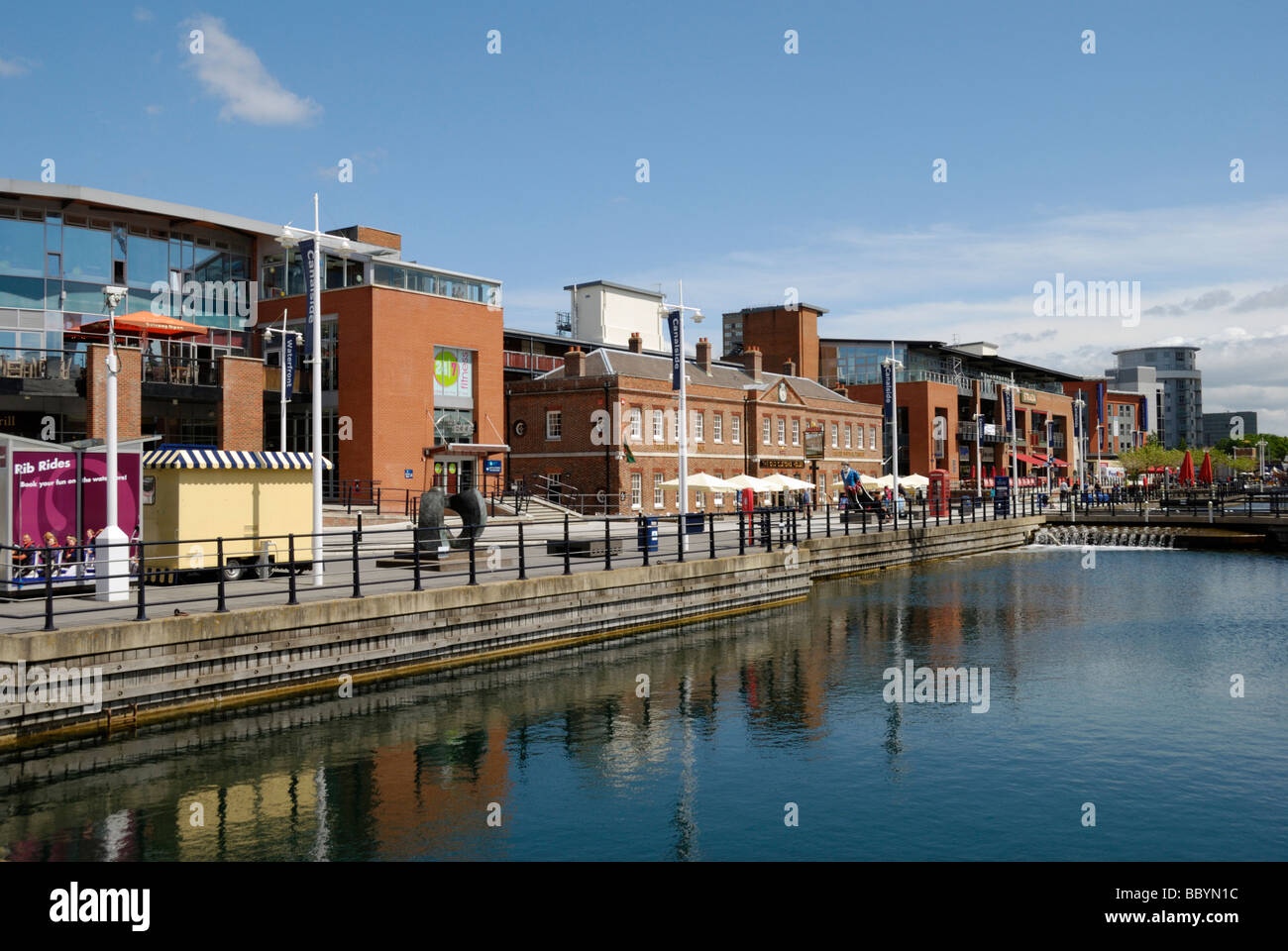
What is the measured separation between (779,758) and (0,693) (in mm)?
10479

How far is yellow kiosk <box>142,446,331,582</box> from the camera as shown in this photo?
67.6 ft

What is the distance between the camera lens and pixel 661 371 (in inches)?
2178

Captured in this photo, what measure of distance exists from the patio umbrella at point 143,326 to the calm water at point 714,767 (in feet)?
69.4

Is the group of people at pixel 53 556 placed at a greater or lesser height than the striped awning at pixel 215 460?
lesser

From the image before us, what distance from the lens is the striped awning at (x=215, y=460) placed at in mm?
20391

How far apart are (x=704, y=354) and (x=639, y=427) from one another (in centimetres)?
958

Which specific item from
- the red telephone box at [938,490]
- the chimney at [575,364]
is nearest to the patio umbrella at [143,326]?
the chimney at [575,364]

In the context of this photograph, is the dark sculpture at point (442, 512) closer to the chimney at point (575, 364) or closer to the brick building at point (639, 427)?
the brick building at point (639, 427)

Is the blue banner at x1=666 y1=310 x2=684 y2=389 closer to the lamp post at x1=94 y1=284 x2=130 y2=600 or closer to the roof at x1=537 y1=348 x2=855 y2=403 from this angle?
the roof at x1=537 y1=348 x2=855 y2=403

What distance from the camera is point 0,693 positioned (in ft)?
43.0

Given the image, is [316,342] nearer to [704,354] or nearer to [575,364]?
[575,364]

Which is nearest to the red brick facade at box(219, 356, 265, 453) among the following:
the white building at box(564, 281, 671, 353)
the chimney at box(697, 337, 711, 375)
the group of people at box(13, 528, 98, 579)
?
the group of people at box(13, 528, 98, 579)
